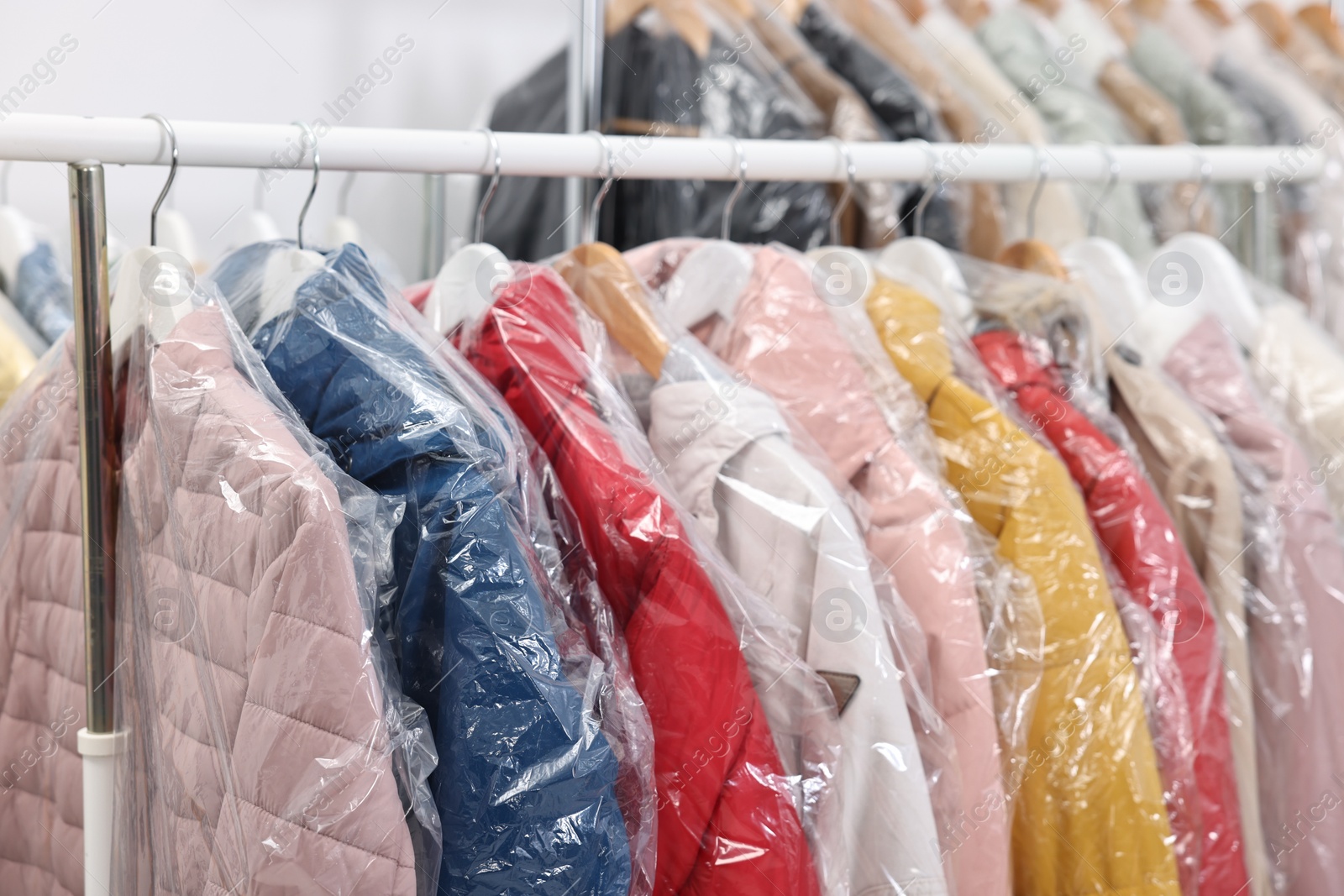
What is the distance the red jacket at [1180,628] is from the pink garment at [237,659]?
67 cm

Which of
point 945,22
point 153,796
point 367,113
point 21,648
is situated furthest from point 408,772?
point 367,113

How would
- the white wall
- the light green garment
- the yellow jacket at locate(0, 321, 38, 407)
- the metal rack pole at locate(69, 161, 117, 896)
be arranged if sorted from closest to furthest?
the metal rack pole at locate(69, 161, 117, 896) → the yellow jacket at locate(0, 321, 38, 407) → the light green garment → the white wall

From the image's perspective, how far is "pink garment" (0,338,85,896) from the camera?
0.89m

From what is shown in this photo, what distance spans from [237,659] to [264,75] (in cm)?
159

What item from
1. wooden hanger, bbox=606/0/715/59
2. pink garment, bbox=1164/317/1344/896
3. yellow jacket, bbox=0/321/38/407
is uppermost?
wooden hanger, bbox=606/0/715/59

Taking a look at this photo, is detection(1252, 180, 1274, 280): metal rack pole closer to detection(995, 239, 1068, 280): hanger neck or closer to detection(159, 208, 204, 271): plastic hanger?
detection(995, 239, 1068, 280): hanger neck

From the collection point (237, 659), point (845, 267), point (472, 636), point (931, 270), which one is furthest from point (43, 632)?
point (931, 270)

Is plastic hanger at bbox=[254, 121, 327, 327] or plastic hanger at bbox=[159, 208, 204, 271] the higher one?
plastic hanger at bbox=[254, 121, 327, 327]

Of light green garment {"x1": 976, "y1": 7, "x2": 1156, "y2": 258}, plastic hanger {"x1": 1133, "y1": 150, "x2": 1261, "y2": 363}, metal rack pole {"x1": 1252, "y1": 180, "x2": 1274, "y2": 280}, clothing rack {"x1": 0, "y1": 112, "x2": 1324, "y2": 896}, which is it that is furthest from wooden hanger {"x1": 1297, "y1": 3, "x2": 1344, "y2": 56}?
plastic hanger {"x1": 1133, "y1": 150, "x2": 1261, "y2": 363}

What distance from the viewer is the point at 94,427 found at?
0.81 m

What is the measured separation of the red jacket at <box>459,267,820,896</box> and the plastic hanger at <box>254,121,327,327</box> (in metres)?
0.24

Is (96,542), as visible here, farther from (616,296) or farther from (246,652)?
(616,296)

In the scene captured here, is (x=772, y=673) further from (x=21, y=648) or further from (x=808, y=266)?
(x=21, y=648)

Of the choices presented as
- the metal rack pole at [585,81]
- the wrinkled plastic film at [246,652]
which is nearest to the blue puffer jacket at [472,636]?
the wrinkled plastic film at [246,652]
